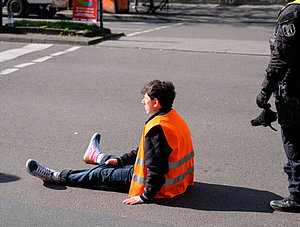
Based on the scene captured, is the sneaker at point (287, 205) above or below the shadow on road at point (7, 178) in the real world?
above

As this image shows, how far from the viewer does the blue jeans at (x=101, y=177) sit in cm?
480

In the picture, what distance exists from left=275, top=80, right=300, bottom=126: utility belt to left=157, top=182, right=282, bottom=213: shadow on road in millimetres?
837

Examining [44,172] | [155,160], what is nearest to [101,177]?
[44,172]

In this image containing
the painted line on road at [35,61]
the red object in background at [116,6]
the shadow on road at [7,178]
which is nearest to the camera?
the shadow on road at [7,178]

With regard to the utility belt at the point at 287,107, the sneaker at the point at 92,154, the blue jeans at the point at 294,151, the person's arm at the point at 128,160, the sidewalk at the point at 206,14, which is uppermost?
the utility belt at the point at 287,107

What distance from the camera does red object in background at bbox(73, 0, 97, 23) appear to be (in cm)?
1534

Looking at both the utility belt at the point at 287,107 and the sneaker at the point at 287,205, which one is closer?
the utility belt at the point at 287,107

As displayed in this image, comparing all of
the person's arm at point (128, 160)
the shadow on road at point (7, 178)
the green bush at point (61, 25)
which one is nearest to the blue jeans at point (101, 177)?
the person's arm at point (128, 160)

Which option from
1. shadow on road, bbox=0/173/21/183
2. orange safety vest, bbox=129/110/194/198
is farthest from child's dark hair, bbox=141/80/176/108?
shadow on road, bbox=0/173/21/183

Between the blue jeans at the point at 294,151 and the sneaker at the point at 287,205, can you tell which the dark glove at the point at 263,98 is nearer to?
the blue jeans at the point at 294,151

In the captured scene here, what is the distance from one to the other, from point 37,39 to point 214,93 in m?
7.10

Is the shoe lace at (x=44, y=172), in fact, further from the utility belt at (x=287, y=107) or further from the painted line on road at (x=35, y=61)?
the painted line on road at (x=35, y=61)

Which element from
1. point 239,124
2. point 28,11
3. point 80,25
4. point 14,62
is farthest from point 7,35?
Answer: point 239,124

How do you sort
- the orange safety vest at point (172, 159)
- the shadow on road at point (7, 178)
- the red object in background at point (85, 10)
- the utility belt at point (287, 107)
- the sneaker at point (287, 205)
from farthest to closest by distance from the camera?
the red object in background at point (85, 10) → the shadow on road at point (7, 178) → the orange safety vest at point (172, 159) → the sneaker at point (287, 205) → the utility belt at point (287, 107)
